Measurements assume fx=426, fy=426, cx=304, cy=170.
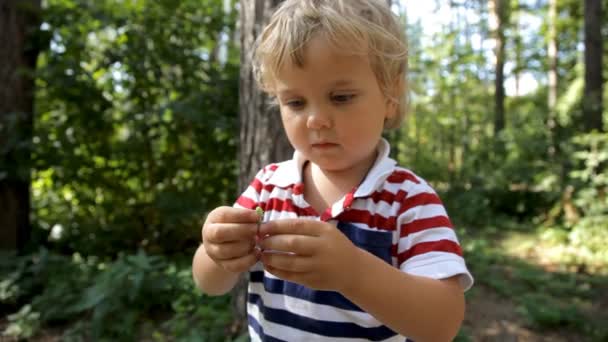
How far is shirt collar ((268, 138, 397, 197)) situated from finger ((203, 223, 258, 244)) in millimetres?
312

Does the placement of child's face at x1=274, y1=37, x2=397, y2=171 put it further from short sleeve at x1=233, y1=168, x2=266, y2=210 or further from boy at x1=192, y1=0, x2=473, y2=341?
short sleeve at x1=233, y1=168, x2=266, y2=210

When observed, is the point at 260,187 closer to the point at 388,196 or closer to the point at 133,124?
the point at 388,196

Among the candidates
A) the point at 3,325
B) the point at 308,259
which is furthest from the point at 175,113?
the point at 308,259

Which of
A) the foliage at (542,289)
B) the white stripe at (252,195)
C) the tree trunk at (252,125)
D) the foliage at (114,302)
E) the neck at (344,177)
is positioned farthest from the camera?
the foliage at (542,289)

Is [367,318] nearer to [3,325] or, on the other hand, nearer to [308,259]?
[308,259]

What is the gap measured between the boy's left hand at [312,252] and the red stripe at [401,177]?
0.32 meters

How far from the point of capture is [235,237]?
92 cm

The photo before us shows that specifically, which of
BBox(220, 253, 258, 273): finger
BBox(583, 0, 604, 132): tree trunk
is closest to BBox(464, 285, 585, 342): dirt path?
BBox(220, 253, 258, 273): finger

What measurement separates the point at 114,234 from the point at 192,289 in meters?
1.57

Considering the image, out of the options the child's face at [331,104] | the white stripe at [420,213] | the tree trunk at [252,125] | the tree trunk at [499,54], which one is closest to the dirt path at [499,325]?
the tree trunk at [252,125]

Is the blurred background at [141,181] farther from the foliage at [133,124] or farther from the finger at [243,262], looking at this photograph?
the finger at [243,262]

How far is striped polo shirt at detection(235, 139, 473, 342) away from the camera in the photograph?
3.26 feet

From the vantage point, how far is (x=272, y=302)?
1.17 meters

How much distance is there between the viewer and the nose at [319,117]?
1.00 meters
